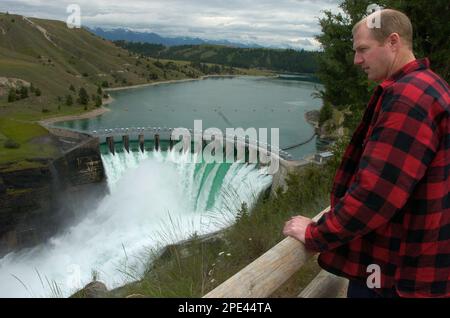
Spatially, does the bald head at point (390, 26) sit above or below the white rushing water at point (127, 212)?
above

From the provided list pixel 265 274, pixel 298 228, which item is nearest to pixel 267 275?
pixel 265 274

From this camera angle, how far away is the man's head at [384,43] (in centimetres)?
171

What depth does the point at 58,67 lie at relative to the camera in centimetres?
10631

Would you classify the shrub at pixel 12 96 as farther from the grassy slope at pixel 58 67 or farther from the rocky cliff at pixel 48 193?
the rocky cliff at pixel 48 193

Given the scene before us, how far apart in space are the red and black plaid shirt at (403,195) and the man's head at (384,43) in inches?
2.6

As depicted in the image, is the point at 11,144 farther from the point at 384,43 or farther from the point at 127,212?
the point at 384,43

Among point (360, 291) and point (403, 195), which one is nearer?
point (403, 195)

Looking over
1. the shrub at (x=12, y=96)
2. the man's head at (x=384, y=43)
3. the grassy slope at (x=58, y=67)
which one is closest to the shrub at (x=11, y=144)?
the grassy slope at (x=58, y=67)


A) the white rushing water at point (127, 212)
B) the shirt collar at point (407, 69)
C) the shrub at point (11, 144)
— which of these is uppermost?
the shirt collar at point (407, 69)

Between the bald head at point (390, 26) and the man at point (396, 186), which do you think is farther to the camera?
the bald head at point (390, 26)

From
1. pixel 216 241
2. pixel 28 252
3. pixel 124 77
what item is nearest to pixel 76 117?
pixel 28 252

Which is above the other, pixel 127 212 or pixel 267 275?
pixel 267 275

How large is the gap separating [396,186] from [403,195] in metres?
0.05

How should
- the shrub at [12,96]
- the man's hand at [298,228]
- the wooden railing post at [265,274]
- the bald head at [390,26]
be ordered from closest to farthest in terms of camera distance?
the bald head at [390,26] → the wooden railing post at [265,274] → the man's hand at [298,228] → the shrub at [12,96]
